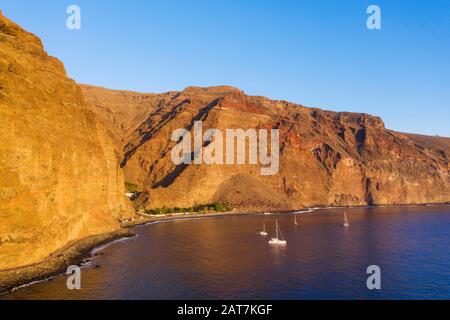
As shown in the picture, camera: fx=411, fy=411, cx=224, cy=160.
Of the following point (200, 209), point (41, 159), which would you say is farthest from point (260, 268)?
point (200, 209)

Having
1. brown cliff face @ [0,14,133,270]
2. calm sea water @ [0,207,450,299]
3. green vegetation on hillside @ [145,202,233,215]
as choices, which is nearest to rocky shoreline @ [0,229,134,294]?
brown cliff face @ [0,14,133,270]

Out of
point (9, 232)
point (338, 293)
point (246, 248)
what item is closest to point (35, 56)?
point (9, 232)

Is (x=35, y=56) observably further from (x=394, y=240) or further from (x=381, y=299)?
(x=394, y=240)

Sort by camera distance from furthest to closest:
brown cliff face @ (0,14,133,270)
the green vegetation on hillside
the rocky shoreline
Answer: the green vegetation on hillside < brown cliff face @ (0,14,133,270) < the rocky shoreline

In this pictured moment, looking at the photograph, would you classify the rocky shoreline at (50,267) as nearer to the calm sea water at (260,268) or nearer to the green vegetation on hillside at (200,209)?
the calm sea water at (260,268)

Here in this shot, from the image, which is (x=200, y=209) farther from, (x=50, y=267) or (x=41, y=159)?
(x=41, y=159)

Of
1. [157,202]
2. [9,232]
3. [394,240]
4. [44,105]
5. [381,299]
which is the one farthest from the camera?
[157,202]

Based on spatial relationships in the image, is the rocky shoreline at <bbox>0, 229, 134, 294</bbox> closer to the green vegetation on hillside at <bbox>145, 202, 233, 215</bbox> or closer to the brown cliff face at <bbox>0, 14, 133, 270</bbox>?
the brown cliff face at <bbox>0, 14, 133, 270</bbox>
